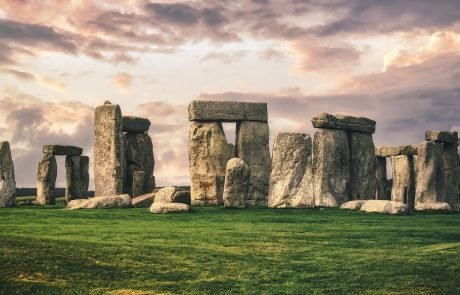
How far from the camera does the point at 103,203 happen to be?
80.5 ft

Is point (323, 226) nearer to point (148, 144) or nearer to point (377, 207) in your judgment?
point (377, 207)

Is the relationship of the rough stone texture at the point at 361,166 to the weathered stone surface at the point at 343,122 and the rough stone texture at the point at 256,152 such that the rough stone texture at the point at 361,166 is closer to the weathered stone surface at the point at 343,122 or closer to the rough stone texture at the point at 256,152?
the weathered stone surface at the point at 343,122

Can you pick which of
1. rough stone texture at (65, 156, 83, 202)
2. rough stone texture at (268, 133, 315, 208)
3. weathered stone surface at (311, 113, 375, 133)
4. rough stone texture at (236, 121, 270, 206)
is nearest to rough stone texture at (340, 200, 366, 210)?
rough stone texture at (268, 133, 315, 208)

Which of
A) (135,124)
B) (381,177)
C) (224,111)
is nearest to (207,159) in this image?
(224,111)

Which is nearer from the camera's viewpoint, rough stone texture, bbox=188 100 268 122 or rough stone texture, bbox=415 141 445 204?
rough stone texture, bbox=415 141 445 204

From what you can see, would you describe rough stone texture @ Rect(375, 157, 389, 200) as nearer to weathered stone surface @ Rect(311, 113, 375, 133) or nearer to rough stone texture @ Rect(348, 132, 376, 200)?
rough stone texture @ Rect(348, 132, 376, 200)

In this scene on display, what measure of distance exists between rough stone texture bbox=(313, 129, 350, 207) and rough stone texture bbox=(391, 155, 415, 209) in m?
3.58

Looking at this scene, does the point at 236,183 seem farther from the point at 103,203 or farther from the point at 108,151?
the point at 108,151

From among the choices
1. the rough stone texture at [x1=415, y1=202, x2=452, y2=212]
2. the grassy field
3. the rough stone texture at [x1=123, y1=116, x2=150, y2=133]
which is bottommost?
the grassy field

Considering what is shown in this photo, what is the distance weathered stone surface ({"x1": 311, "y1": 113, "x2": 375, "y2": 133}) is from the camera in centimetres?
2748

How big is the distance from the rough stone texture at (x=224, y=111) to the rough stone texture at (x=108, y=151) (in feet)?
9.26

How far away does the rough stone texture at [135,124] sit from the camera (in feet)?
103

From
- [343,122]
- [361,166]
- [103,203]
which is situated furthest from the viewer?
[361,166]

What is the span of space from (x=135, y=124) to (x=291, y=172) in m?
9.34
